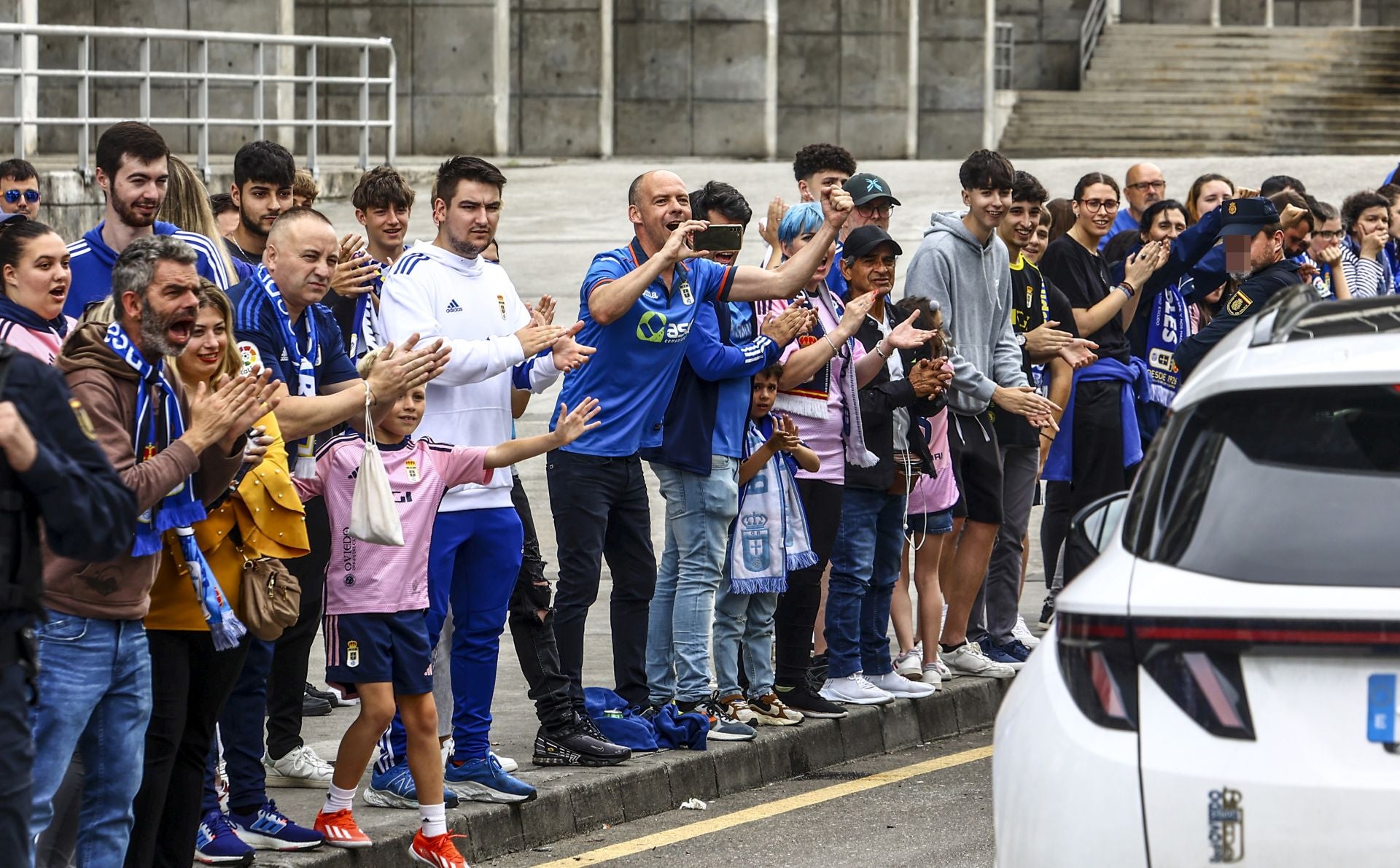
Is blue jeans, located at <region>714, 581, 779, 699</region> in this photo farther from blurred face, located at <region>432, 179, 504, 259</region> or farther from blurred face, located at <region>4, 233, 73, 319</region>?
blurred face, located at <region>4, 233, 73, 319</region>

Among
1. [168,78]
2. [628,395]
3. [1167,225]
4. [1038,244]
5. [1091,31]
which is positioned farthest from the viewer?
[1091,31]

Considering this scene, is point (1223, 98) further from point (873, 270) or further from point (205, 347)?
point (205, 347)

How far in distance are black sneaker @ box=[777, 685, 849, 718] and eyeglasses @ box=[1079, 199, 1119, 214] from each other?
3386 mm

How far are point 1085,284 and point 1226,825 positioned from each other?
23.1 feet

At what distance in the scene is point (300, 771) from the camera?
738 cm

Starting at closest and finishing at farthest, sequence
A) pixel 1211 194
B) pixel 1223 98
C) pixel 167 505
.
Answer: pixel 167 505, pixel 1211 194, pixel 1223 98

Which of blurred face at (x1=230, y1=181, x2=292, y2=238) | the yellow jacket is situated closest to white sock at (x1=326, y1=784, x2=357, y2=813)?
the yellow jacket

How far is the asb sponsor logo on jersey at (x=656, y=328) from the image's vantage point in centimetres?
783

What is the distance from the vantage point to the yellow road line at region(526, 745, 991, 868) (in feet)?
23.1

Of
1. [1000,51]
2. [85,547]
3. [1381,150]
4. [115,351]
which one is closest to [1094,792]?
[85,547]

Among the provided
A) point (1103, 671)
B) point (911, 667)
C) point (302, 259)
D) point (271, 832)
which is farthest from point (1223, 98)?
point (1103, 671)

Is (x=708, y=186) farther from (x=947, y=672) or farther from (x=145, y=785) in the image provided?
(x=145, y=785)

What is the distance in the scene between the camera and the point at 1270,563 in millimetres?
4105

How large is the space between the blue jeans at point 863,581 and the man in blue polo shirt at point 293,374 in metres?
2.64
